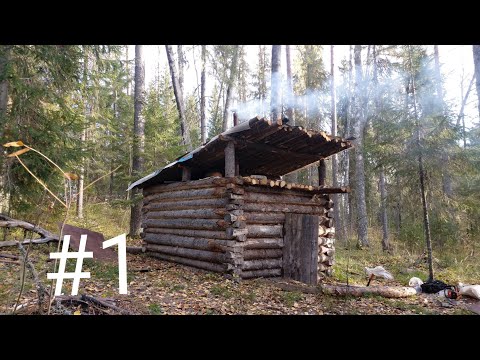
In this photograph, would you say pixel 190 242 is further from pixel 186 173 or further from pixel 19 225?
pixel 19 225

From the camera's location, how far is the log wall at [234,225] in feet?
26.0

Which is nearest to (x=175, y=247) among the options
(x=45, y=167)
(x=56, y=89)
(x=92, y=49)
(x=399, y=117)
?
(x=45, y=167)

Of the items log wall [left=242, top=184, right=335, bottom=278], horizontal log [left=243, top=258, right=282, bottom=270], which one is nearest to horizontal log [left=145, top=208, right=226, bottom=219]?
log wall [left=242, top=184, right=335, bottom=278]

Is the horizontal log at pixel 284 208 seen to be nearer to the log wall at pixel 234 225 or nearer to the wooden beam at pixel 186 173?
the log wall at pixel 234 225

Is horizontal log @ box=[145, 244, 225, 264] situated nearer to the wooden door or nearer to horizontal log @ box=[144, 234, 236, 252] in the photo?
horizontal log @ box=[144, 234, 236, 252]

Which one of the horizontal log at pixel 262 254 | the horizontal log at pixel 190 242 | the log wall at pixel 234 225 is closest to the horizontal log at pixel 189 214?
the log wall at pixel 234 225

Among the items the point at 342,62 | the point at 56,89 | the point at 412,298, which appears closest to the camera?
the point at 412,298

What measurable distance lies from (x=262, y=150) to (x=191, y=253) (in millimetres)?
3591

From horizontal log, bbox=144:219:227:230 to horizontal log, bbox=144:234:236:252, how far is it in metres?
0.31

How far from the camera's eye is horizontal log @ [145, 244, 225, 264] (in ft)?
27.2

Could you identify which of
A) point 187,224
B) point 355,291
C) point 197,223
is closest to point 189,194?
point 187,224

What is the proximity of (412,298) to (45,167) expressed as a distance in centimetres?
1005
